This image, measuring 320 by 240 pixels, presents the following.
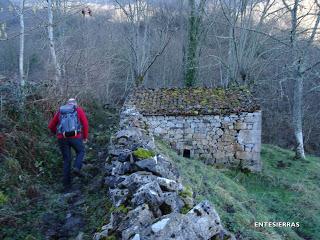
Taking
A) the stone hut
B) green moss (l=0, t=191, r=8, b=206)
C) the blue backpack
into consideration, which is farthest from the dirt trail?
the stone hut

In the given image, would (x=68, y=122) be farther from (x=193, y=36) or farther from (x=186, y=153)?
(x=193, y=36)

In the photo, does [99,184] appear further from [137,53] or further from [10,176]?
[137,53]

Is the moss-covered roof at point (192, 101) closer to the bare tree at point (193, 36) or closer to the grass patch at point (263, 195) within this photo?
the grass patch at point (263, 195)

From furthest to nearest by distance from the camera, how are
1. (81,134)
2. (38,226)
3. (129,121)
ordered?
(129,121), (81,134), (38,226)

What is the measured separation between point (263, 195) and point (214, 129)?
2.90 metres

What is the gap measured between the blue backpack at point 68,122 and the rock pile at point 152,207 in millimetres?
1266

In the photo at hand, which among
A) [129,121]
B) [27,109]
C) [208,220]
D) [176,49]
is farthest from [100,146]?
[176,49]

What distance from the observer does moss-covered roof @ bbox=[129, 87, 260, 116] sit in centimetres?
1195

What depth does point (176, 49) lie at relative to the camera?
29.5 metres

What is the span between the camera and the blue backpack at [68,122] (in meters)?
6.09

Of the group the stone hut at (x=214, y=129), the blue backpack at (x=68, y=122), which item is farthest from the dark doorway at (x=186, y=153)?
the blue backpack at (x=68, y=122)

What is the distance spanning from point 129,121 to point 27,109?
7.22 feet

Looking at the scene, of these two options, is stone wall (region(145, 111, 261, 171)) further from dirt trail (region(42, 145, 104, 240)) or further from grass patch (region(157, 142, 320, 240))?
dirt trail (region(42, 145, 104, 240))

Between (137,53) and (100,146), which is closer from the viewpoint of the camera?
(100,146)
